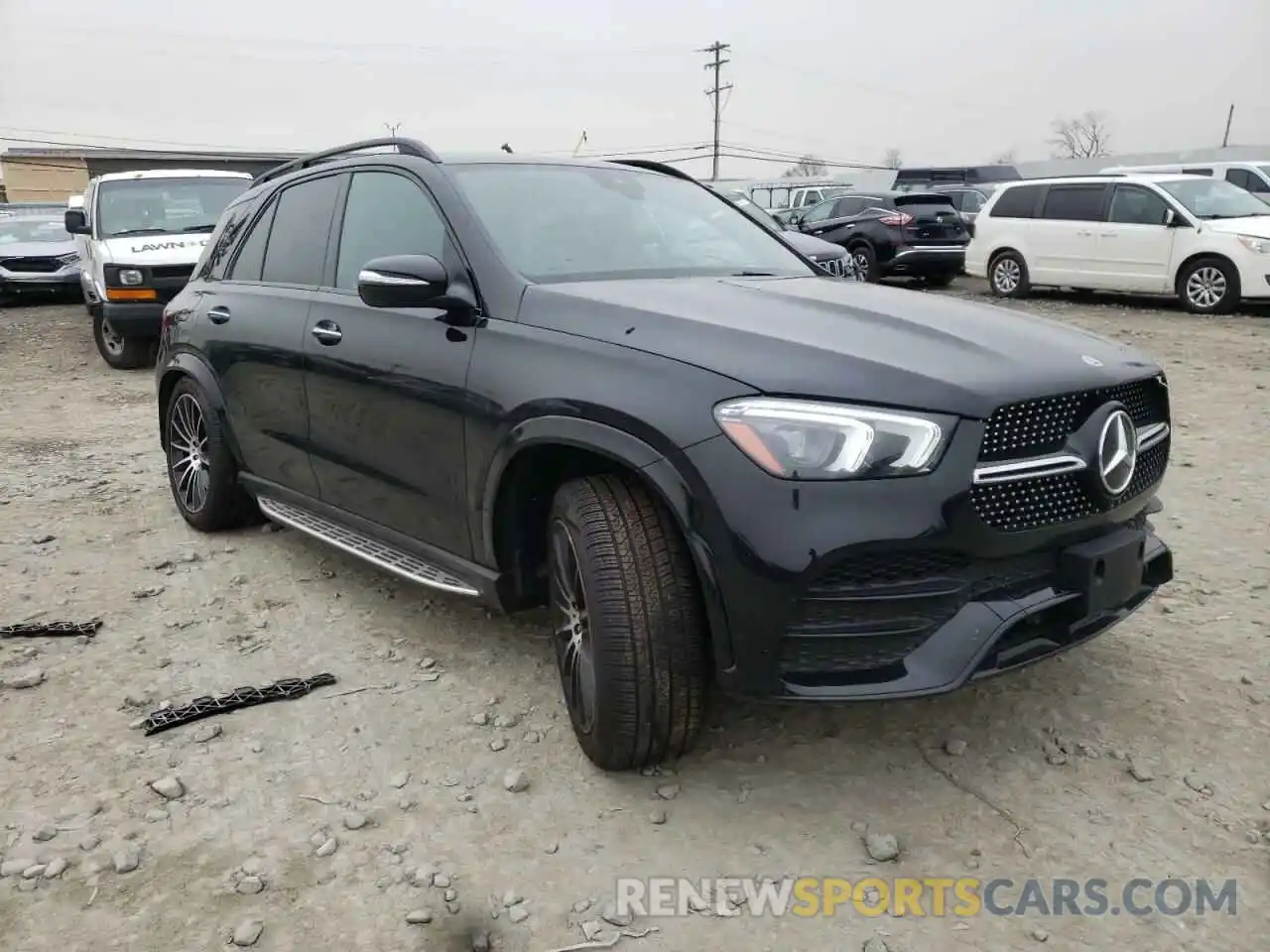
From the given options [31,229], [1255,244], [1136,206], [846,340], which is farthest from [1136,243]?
[31,229]

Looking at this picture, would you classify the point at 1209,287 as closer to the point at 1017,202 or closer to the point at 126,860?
the point at 1017,202

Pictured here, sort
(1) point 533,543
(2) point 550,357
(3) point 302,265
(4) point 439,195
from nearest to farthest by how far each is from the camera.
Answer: (2) point 550,357 < (1) point 533,543 < (4) point 439,195 < (3) point 302,265

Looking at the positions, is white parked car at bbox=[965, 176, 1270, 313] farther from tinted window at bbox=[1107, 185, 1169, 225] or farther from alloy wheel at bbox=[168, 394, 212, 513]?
alloy wheel at bbox=[168, 394, 212, 513]

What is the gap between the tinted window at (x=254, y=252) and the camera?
4367 millimetres

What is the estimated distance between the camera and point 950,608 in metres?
2.32

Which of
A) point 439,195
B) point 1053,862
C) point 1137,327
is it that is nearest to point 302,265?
point 439,195

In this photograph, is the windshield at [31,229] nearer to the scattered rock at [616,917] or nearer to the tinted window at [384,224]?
the tinted window at [384,224]

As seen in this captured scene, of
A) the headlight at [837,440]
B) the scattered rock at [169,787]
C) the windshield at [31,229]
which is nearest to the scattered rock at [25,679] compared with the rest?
the scattered rock at [169,787]

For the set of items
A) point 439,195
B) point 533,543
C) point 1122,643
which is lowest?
point 1122,643

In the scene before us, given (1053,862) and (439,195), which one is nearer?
(1053,862)

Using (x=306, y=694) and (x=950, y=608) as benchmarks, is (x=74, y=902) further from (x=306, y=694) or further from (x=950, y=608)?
(x=950, y=608)

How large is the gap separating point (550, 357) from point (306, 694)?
1409 mm

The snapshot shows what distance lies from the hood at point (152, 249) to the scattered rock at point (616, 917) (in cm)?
874

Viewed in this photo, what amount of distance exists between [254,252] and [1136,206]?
37.2 ft
